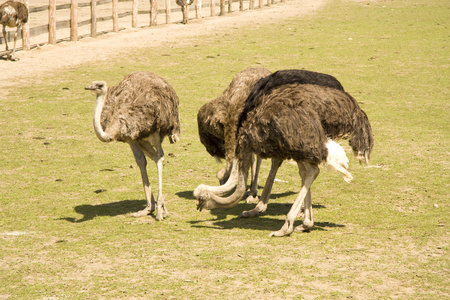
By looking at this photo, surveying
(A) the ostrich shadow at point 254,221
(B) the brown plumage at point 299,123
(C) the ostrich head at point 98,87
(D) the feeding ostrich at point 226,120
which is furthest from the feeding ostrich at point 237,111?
(C) the ostrich head at point 98,87

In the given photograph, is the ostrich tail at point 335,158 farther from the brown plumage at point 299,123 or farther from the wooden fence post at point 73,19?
the wooden fence post at point 73,19

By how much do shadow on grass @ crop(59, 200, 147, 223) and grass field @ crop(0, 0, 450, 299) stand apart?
0.02m

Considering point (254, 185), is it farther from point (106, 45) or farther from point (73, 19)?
point (73, 19)

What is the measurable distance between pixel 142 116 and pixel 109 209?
1.24m

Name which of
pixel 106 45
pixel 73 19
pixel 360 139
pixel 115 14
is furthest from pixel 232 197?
pixel 115 14

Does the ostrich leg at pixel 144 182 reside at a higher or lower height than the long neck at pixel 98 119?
lower

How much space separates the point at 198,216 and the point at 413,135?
15.6ft

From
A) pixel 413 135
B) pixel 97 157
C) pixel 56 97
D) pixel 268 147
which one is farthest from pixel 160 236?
pixel 56 97

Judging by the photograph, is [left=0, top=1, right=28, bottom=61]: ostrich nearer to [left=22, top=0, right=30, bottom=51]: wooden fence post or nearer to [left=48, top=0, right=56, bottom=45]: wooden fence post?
[left=22, top=0, right=30, bottom=51]: wooden fence post

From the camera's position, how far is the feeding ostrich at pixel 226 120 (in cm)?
713

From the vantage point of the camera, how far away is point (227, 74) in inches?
578

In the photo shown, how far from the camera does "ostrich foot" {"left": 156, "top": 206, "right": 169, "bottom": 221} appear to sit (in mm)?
7027

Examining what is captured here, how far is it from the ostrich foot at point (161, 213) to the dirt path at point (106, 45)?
800 cm

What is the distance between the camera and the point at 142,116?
6938 mm
